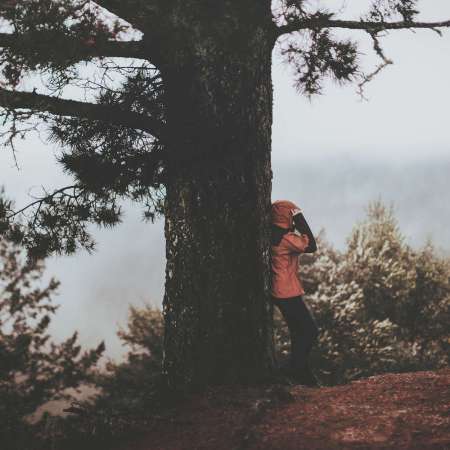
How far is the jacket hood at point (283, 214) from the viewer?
16.6 feet

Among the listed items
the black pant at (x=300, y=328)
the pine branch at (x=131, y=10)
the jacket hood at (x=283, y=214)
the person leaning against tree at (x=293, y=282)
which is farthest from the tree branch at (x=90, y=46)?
the black pant at (x=300, y=328)

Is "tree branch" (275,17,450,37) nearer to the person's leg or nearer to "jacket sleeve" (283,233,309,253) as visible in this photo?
"jacket sleeve" (283,233,309,253)

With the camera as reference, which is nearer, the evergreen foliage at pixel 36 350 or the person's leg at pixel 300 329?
the person's leg at pixel 300 329

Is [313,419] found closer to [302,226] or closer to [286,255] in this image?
[286,255]

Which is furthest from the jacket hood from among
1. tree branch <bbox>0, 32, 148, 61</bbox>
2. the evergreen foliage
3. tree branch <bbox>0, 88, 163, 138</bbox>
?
the evergreen foliage

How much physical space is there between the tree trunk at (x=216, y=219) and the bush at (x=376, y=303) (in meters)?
11.3

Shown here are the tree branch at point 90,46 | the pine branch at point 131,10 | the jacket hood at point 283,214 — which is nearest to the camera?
the tree branch at point 90,46

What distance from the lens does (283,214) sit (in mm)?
5059

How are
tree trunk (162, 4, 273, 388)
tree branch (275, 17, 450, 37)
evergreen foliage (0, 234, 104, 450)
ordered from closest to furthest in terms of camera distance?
tree trunk (162, 4, 273, 388) → tree branch (275, 17, 450, 37) → evergreen foliage (0, 234, 104, 450)

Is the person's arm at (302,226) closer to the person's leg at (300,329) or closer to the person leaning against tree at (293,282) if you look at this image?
the person leaning against tree at (293,282)

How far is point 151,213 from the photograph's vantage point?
5676 mm

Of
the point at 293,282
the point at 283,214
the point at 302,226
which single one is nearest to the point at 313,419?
the point at 293,282

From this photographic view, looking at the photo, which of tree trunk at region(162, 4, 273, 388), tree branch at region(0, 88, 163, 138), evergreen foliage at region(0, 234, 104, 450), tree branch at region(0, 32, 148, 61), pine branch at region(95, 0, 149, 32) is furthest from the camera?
evergreen foliage at region(0, 234, 104, 450)

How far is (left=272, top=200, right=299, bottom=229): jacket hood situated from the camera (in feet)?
16.6
